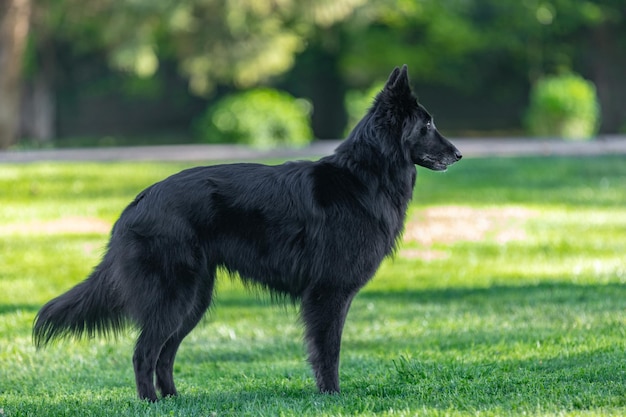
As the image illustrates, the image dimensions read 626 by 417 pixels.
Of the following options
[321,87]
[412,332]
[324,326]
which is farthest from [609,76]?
[324,326]

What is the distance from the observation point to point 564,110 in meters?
28.1

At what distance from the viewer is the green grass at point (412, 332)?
5559mm

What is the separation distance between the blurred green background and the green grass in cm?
1074

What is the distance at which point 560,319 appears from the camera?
26.6ft

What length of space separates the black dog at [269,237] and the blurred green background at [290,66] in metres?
19.9

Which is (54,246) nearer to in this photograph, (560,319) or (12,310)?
(12,310)

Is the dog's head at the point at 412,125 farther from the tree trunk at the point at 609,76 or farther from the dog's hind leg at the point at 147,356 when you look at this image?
the tree trunk at the point at 609,76

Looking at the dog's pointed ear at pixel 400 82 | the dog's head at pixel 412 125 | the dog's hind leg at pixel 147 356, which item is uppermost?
the dog's pointed ear at pixel 400 82

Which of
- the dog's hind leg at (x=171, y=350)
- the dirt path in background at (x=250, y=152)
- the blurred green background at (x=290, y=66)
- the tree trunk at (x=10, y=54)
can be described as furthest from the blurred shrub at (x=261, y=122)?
the dog's hind leg at (x=171, y=350)

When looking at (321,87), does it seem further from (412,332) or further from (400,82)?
(400,82)

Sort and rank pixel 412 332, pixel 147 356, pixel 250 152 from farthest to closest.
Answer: pixel 250 152, pixel 412 332, pixel 147 356

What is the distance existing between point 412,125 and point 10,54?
2076 cm

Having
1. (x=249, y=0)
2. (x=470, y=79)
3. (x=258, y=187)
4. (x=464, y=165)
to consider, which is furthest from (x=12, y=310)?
(x=470, y=79)

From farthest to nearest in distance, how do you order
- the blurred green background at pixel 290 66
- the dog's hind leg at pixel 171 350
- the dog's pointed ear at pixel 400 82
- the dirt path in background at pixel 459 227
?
the blurred green background at pixel 290 66 < the dirt path in background at pixel 459 227 < the dog's hind leg at pixel 171 350 < the dog's pointed ear at pixel 400 82
